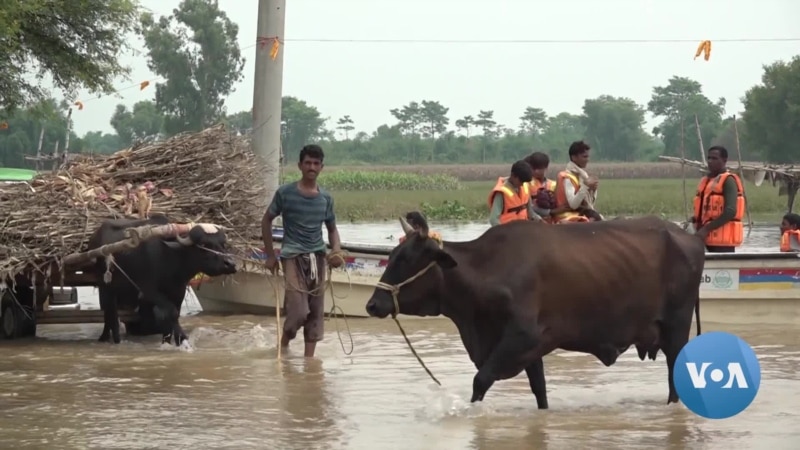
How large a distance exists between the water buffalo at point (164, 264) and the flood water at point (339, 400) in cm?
44

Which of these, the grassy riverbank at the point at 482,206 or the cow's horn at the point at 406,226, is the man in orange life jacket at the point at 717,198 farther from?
the grassy riverbank at the point at 482,206

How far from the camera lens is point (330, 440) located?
7.52m

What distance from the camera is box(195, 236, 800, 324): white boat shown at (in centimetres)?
1305

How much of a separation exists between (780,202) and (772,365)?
1381 inches

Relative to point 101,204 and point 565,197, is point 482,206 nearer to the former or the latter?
point 101,204

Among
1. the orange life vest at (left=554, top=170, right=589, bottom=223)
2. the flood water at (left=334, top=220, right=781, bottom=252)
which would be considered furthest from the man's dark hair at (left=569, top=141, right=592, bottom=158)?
the flood water at (left=334, top=220, right=781, bottom=252)

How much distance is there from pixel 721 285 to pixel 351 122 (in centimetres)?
11282

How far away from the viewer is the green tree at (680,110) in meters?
80.1

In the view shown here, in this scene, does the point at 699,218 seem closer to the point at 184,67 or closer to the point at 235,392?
the point at 235,392

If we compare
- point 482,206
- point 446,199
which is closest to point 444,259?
point 482,206

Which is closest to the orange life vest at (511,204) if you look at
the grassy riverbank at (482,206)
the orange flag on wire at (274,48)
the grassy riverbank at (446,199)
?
the orange flag on wire at (274,48)

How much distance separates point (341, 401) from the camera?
29.0 ft

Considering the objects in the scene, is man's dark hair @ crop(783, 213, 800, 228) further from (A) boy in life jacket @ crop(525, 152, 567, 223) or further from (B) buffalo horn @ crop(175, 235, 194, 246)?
(B) buffalo horn @ crop(175, 235, 194, 246)

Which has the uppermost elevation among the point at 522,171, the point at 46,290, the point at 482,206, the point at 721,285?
the point at 522,171
